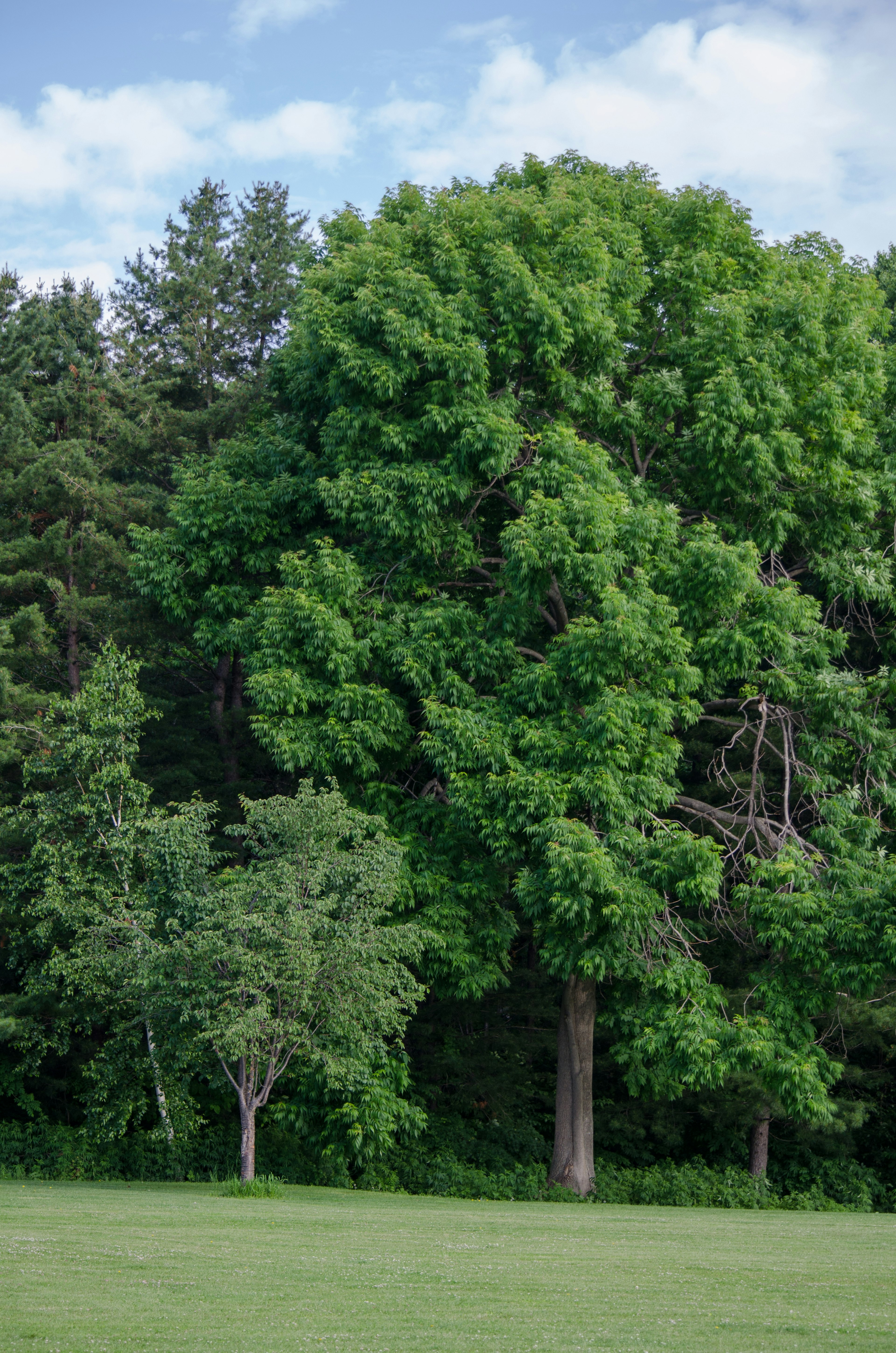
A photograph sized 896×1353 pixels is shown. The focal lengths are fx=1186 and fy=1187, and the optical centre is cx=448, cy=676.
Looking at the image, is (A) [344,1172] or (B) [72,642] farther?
(B) [72,642]

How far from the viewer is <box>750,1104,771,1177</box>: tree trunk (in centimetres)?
2395

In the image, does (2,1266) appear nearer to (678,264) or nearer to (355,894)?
(355,894)

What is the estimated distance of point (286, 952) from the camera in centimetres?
1529

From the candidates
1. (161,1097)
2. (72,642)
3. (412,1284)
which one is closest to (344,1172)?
(161,1097)

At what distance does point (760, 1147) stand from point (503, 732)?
501 inches

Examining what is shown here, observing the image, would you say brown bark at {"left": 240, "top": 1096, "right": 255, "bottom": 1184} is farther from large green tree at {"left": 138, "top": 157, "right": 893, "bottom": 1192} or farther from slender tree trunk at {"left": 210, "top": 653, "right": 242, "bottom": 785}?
slender tree trunk at {"left": 210, "top": 653, "right": 242, "bottom": 785}

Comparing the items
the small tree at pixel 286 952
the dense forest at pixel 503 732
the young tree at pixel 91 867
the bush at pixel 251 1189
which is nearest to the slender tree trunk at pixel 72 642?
the dense forest at pixel 503 732

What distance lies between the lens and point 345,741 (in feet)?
56.5

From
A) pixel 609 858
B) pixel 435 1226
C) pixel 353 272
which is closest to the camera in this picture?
pixel 435 1226

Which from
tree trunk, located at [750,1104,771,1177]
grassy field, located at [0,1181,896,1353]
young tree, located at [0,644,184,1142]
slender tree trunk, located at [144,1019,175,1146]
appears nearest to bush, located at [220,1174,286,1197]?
grassy field, located at [0,1181,896,1353]

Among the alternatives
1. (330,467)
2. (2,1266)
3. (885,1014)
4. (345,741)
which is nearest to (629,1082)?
(885,1014)

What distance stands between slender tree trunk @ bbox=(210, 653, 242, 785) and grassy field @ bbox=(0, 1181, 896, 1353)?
13.3 metres

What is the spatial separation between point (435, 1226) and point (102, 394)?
21.3 metres

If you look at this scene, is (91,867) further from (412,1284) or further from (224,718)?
(412,1284)
